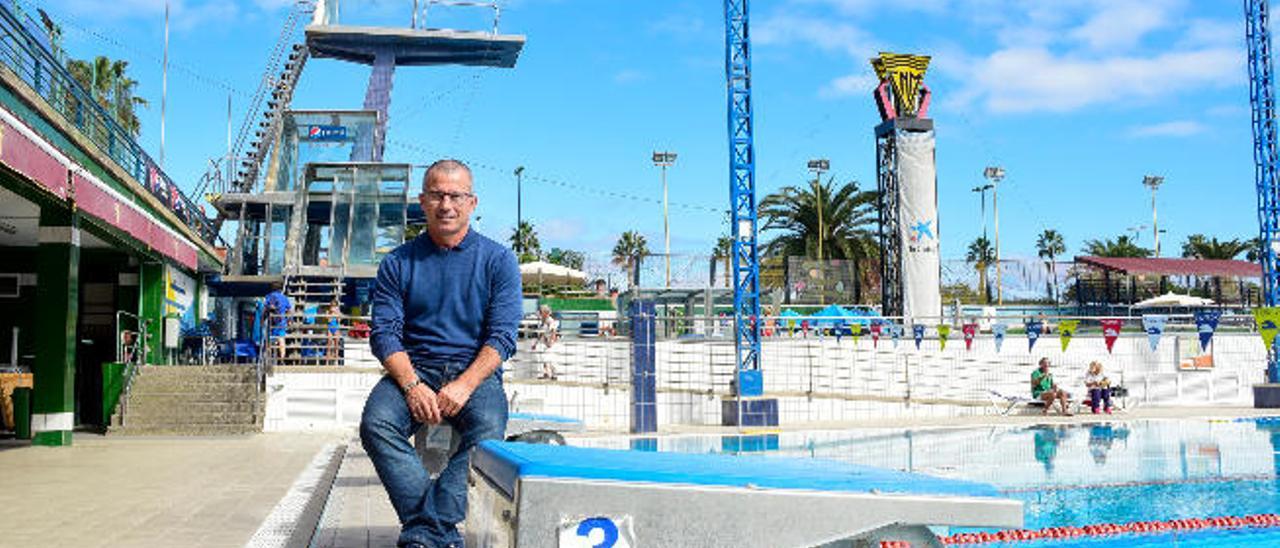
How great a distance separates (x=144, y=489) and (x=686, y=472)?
669cm

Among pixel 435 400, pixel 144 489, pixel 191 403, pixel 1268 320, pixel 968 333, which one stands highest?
pixel 1268 320

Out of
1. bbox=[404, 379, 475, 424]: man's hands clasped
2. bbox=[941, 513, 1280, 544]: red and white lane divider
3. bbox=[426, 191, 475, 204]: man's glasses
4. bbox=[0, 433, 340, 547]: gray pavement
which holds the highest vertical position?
bbox=[426, 191, 475, 204]: man's glasses

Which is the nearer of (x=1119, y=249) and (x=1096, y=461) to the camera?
(x=1096, y=461)

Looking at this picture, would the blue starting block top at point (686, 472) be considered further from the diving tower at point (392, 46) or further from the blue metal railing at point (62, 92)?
the diving tower at point (392, 46)

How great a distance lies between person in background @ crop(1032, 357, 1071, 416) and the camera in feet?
60.6

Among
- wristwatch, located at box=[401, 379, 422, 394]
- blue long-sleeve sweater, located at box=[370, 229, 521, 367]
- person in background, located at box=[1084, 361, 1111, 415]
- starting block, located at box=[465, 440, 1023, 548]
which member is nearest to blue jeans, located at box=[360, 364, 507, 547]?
wristwatch, located at box=[401, 379, 422, 394]

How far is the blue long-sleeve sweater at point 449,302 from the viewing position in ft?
11.8

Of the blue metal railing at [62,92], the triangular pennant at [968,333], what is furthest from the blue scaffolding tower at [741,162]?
the blue metal railing at [62,92]

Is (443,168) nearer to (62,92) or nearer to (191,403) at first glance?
(62,92)

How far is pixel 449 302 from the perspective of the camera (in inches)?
142

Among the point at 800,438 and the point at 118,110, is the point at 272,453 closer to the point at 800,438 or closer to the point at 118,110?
the point at 800,438

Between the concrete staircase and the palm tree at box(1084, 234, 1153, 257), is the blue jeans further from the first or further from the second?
the palm tree at box(1084, 234, 1153, 257)

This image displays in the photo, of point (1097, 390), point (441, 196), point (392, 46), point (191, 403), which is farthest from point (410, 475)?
point (392, 46)

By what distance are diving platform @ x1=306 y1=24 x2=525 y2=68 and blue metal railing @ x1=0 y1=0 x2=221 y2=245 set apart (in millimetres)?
20349
